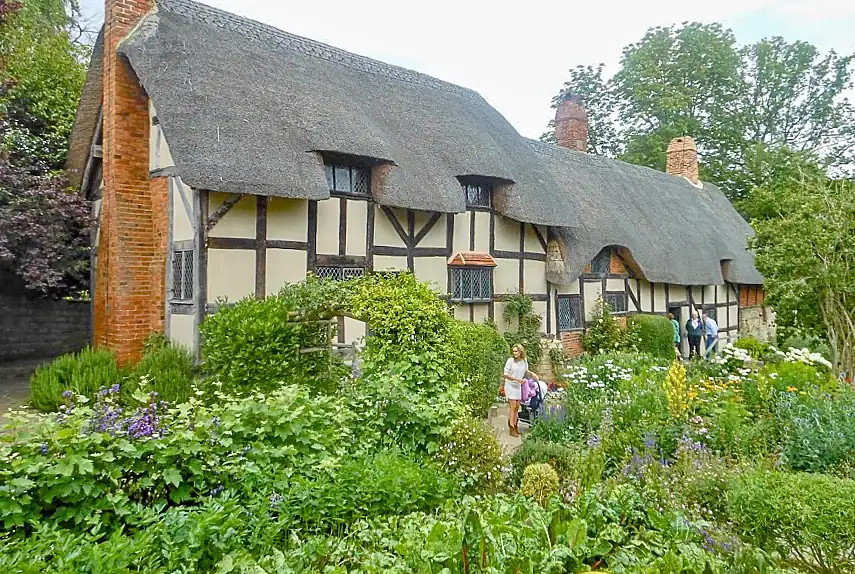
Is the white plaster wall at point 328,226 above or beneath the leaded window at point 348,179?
beneath

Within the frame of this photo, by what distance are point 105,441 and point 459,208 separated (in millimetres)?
7128

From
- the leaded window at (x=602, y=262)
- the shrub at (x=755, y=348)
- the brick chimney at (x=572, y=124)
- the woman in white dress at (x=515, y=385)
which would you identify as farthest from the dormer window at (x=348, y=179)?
the brick chimney at (x=572, y=124)

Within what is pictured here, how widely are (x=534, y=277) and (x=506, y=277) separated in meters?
0.87

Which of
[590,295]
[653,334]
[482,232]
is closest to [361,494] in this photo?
[482,232]

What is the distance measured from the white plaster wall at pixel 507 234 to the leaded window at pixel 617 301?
347cm

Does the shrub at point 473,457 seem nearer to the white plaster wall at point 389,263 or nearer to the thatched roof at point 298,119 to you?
the thatched roof at point 298,119

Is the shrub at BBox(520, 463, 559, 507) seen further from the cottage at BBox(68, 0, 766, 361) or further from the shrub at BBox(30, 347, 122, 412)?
the shrub at BBox(30, 347, 122, 412)

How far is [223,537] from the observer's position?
10.3 ft

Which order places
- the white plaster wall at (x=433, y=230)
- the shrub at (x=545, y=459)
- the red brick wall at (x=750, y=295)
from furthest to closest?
the red brick wall at (x=750, y=295) → the white plaster wall at (x=433, y=230) → the shrub at (x=545, y=459)

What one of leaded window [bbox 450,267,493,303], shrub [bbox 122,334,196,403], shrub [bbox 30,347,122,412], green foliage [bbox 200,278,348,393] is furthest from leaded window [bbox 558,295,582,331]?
shrub [bbox 30,347,122,412]

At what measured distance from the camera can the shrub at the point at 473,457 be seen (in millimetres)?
4906

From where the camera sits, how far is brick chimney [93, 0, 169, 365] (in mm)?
8234

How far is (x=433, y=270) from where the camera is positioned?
10.4 metres

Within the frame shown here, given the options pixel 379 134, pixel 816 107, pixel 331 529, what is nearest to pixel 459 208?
pixel 379 134
